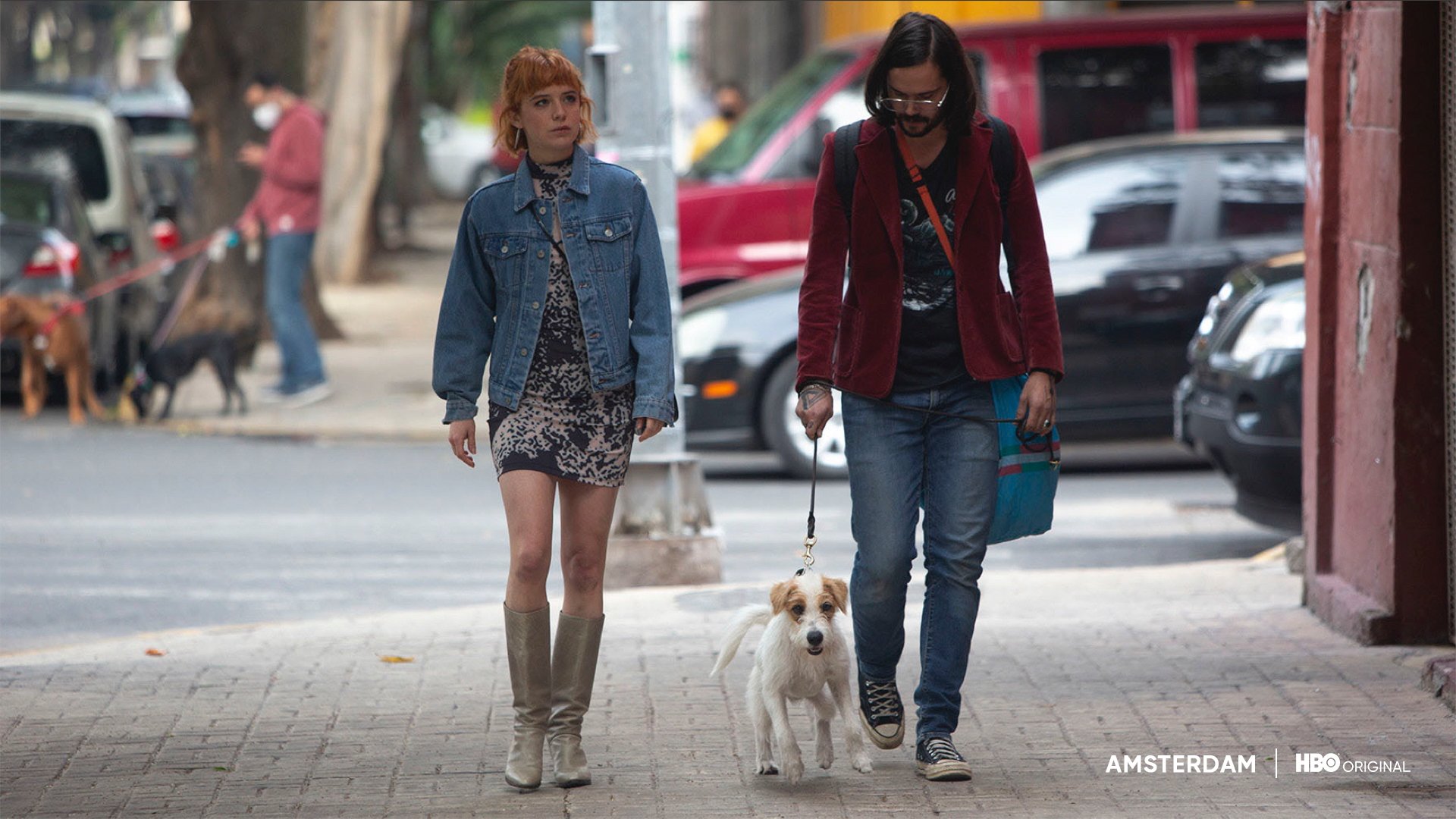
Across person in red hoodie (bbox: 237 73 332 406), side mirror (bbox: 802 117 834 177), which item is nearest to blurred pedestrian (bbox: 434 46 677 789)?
side mirror (bbox: 802 117 834 177)

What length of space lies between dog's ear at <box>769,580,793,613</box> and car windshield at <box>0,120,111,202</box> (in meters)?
12.3

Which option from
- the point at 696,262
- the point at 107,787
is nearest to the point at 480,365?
the point at 107,787

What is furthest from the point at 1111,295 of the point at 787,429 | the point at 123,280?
the point at 123,280

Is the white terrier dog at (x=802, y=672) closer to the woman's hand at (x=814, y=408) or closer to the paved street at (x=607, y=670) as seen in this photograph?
the paved street at (x=607, y=670)

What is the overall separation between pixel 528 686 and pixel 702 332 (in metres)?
6.43

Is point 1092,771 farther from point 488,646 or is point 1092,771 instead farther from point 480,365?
point 488,646

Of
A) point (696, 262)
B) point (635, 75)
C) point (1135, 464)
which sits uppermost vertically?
point (635, 75)

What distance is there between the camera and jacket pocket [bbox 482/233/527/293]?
16.4ft

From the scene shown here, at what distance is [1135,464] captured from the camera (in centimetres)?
1224

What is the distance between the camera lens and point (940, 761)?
502cm

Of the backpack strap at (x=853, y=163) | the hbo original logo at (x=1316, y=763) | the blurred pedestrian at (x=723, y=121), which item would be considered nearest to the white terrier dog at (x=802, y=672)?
the backpack strap at (x=853, y=163)

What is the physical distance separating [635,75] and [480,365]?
3.47 m

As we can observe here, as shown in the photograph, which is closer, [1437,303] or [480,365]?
[480,365]

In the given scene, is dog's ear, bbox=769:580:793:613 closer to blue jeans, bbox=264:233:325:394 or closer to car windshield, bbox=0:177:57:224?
blue jeans, bbox=264:233:325:394
